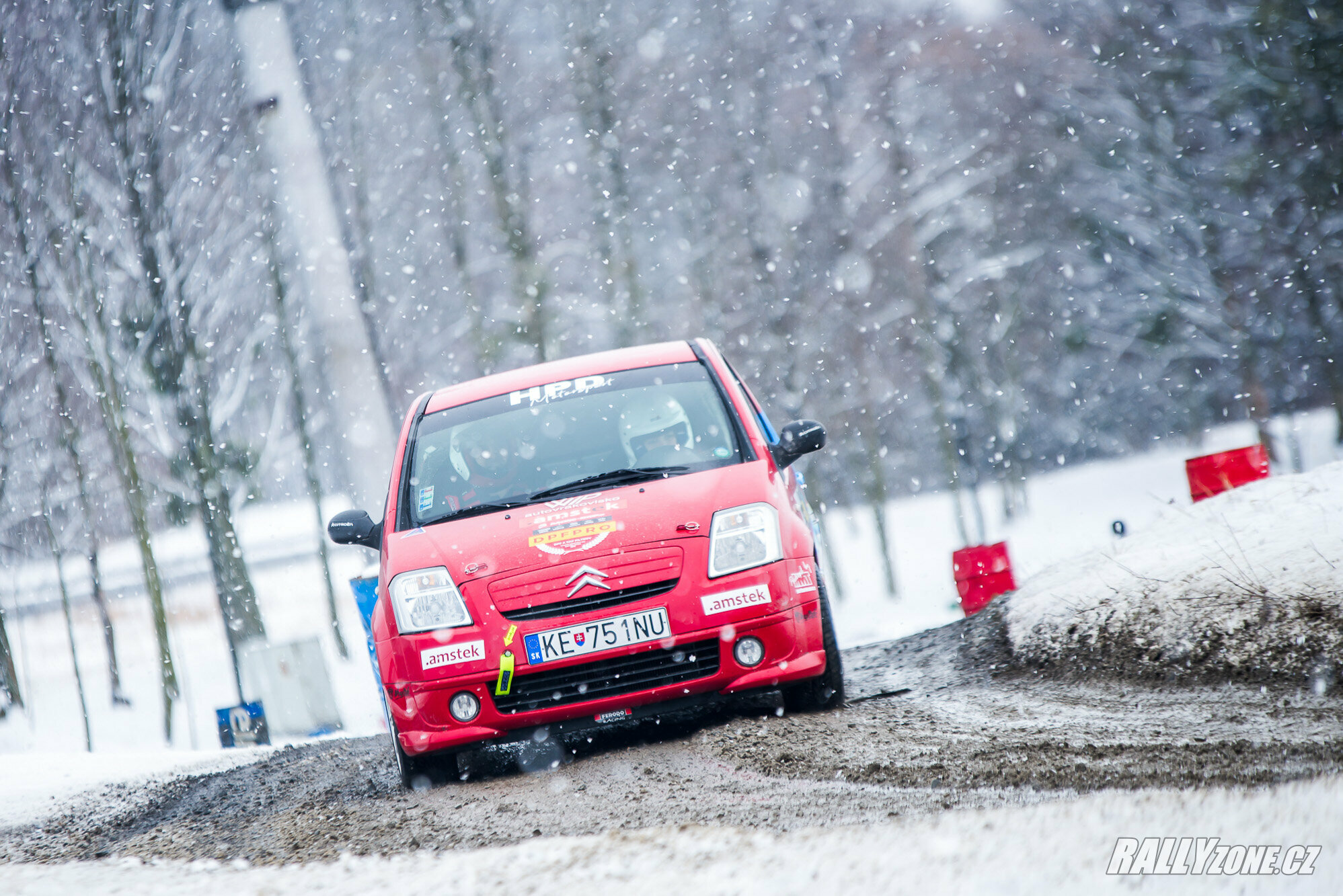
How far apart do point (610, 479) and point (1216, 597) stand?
2.95 metres

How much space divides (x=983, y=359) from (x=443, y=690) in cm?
2778

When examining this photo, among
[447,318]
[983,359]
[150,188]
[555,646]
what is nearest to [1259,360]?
[983,359]

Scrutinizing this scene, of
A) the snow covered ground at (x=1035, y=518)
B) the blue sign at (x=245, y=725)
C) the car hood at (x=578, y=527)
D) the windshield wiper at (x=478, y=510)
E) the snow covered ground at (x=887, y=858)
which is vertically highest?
the windshield wiper at (x=478, y=510)

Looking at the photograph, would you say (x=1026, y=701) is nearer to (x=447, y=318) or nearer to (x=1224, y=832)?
(x=1224, y=832)

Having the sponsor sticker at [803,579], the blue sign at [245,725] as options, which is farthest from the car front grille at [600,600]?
the blue sign at [245,725]

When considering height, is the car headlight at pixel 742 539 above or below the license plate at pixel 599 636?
above

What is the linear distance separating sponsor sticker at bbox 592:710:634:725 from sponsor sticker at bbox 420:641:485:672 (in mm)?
559

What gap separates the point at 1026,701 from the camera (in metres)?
5.26

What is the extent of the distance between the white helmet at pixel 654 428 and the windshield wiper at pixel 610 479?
0.21m

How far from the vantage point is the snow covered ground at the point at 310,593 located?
608 inches

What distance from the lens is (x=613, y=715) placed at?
187 inches

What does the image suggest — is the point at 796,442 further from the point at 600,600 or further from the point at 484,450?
the point at 484,450

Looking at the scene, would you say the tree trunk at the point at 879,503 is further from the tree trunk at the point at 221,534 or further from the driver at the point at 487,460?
the driver at the point at 487,460

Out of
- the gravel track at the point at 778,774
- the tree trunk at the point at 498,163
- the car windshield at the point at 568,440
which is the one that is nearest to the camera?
the gravel track at the point at 778,774
